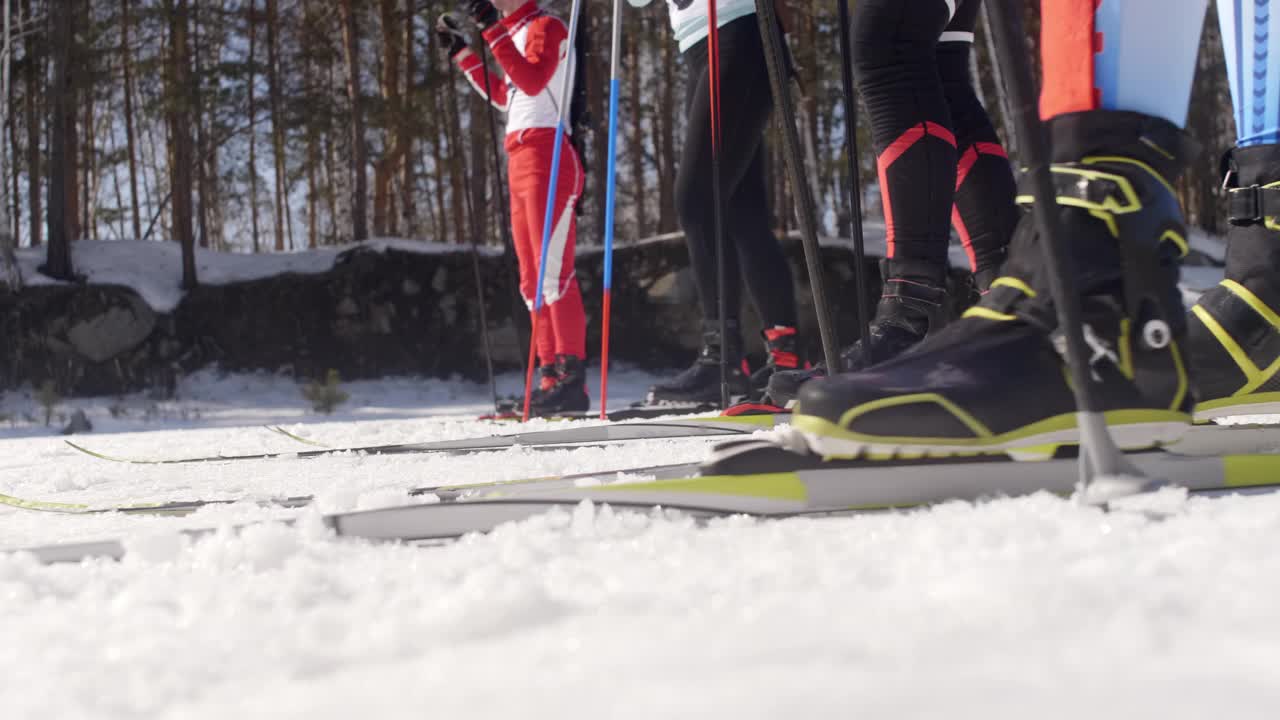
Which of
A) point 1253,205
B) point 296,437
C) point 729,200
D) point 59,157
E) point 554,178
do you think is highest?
point 59,157

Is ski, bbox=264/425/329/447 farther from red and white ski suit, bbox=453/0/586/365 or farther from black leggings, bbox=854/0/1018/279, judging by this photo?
black leggings, bbox=854/0/1018/279

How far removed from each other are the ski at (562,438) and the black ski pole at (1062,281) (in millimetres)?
934

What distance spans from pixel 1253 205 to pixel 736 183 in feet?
4.09

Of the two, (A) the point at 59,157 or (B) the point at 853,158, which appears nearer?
(B) the point at 853,158

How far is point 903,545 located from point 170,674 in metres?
0.41

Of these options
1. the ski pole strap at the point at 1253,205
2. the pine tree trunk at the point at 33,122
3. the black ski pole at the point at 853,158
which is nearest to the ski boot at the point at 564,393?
the black ski pole at the point at 853,158

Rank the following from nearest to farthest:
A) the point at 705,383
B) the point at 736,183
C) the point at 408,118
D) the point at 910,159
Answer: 1. the point at 910,159
2. the point at 736,183
3. the point at 705,383
4. the point at 408,118

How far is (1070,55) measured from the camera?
0.79 metres

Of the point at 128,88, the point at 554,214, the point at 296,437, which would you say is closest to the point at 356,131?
the point at 128,88

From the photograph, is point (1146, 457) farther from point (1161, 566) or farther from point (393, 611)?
point (393, 611)

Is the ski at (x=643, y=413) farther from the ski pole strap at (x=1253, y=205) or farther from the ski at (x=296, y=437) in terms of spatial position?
the ski pole strap at (x=1253, y=205)

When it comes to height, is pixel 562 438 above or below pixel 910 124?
below

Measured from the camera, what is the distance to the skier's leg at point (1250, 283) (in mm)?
1103

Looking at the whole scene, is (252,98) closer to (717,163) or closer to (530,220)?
(530,220)
